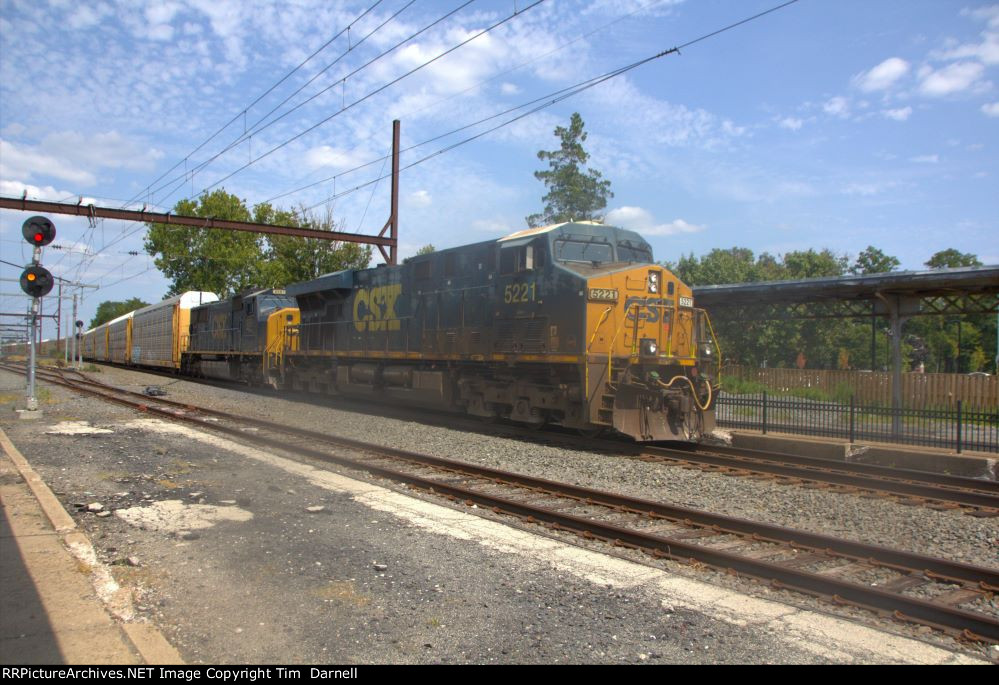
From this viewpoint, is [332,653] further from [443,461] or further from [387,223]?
[387,223]

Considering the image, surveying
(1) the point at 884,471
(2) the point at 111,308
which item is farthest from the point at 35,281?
(2) the point at 111,308

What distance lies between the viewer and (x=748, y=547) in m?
5.93

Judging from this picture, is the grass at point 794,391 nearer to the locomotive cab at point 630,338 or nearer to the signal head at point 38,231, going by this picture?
the locomotive cab at point 630,338

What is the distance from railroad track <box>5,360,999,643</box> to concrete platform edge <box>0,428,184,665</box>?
12.0 feet

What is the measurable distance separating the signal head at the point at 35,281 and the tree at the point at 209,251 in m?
40.6

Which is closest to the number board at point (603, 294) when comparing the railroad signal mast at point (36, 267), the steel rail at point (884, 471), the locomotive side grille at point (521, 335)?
the locomotive side grille at point (521, 335)

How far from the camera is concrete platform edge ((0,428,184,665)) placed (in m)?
3.33

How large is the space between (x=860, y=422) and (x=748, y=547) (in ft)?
35.9

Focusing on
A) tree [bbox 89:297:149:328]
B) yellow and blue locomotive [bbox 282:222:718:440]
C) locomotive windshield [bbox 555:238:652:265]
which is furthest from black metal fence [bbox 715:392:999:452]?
tree [bbox 89:297:149:328]

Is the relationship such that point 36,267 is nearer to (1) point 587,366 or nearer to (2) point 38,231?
(2) point 38,231

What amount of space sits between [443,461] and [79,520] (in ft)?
14.9

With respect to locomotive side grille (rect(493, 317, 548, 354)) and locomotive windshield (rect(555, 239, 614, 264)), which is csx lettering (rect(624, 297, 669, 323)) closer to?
locomotive windshield (rect(555, 239, 614, 264))

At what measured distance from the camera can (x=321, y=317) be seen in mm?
19547

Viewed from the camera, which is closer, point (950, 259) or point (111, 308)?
point (950, 259)
